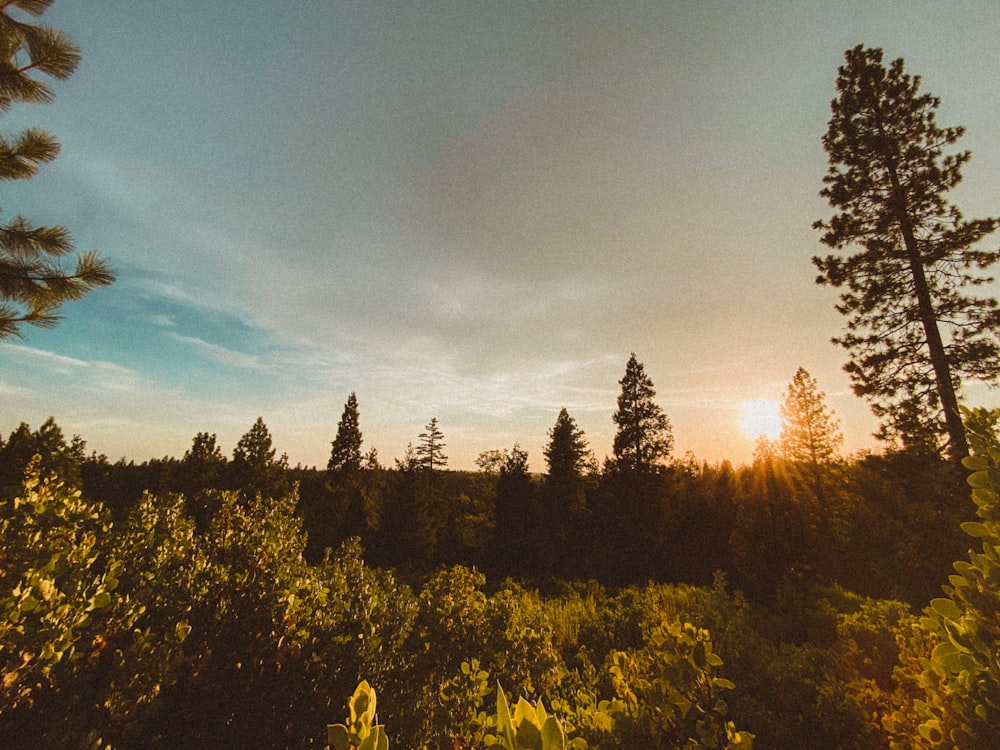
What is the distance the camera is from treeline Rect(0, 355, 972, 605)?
17.9 meters

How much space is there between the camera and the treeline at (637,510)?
1792cm

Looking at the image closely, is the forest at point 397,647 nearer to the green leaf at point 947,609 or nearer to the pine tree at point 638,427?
the green leaf at point 947,609

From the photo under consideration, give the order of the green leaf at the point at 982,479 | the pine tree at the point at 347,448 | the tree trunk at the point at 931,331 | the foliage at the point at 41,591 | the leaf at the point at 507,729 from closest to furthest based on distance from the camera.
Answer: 1. the leaf at the point at 507,729
2. the green leaf at the point at 982,479
3. the foliage at the point at 41,591
4. the tree trunk at the point at 931,331
5. the pine tree at the point at 347,448

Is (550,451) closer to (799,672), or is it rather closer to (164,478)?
(799,672)

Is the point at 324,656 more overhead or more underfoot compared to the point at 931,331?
more underfoot

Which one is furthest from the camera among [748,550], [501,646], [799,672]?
[748,550]

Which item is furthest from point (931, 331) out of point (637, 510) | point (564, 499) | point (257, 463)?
point (257, 463)

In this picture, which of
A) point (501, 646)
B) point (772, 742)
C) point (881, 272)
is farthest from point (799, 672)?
point (881, 272)

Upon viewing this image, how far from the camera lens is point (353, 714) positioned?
4.15 feet

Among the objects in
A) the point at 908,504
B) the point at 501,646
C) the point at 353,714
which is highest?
the point at 908,504

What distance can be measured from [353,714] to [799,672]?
945 cm

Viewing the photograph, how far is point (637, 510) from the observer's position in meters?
26.4

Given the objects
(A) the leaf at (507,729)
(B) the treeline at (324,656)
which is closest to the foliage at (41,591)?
(B) the treeline at (324,656)

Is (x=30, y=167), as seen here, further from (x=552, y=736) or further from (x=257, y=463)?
(x=257, y=463)
